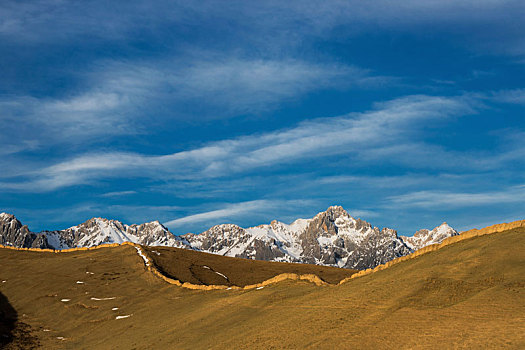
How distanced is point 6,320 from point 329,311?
44170 mm

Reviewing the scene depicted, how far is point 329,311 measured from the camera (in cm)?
3756

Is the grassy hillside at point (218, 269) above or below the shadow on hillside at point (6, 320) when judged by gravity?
above

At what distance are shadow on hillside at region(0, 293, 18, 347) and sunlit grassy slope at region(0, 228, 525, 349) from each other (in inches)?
35.0

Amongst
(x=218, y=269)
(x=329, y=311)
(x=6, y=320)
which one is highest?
(x=218, y=269)

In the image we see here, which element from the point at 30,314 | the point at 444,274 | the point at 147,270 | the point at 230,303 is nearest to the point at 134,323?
the point at 230,303

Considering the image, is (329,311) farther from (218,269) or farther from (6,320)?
(218,269)

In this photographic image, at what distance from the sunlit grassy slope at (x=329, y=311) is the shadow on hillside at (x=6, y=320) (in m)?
0.89

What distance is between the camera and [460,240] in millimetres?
42406

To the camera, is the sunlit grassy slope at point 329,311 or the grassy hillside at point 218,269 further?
the grassy hillside at point 218,269

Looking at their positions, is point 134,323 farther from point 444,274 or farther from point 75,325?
point 444,274

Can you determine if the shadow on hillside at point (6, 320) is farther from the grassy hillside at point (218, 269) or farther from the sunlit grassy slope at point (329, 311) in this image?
the grassy hillside at point (218, 269)

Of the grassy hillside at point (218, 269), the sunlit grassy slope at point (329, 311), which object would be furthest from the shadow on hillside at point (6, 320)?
the grassy hillside at point (218, 269)

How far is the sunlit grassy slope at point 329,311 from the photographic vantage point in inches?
1135

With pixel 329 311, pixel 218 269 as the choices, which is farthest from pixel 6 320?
pixel 329 311
